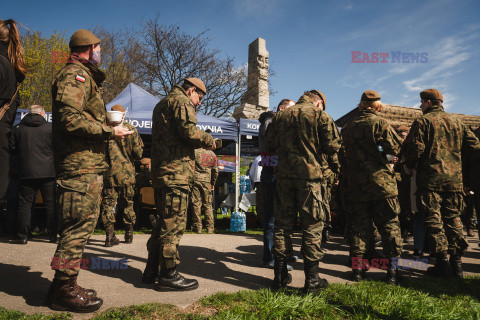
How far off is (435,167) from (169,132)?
339cm

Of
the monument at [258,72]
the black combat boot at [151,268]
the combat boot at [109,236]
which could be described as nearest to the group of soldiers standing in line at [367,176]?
the black combat boot at [151,268]

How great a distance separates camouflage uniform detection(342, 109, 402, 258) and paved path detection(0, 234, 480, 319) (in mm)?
598

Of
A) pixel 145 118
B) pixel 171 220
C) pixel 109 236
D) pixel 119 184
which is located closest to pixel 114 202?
pixel 119 184

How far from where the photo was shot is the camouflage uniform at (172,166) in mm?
3170

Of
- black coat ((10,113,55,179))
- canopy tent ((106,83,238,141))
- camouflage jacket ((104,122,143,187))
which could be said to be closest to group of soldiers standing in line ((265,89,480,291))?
camouflage jacket ((104,122,143,187))

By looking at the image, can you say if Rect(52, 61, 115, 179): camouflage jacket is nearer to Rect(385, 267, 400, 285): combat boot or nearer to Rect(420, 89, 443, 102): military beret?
Rect(385, 267, 400, 285): combat boot

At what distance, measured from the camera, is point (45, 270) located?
3.81 m

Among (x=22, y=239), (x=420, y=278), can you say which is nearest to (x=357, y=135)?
(x=420, y=278)

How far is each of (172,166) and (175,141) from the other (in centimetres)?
26

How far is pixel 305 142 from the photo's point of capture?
10.8ft

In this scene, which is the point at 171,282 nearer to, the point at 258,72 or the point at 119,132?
the point at 119,132

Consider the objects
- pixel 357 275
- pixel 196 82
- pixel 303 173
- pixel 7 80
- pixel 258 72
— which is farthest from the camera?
pixel 258 72

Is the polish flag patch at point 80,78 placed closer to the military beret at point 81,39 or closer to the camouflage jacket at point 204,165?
the military beret at point 81,39

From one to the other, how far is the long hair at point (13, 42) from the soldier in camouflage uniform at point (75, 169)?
0.94 feet
